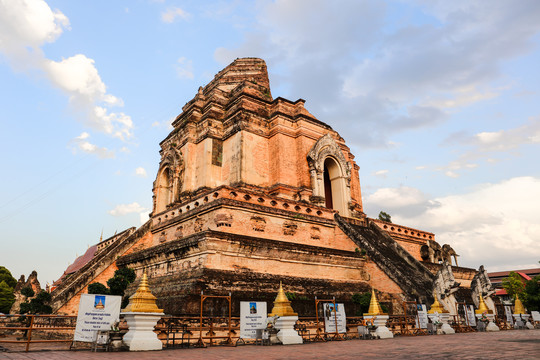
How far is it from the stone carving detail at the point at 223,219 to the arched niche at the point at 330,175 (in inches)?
274

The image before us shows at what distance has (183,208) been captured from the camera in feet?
60.0

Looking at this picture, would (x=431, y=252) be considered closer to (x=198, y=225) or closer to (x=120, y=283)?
(x=198, y=225)

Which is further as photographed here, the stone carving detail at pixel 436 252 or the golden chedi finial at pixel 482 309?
the stone carving detail at pixel 436 252

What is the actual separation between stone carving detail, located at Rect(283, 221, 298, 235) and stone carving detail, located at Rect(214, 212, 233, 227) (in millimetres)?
2972

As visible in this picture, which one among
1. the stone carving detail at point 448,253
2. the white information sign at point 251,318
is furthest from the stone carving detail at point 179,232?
the stone carving detail at point 448,253

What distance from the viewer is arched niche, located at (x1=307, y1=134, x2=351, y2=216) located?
70.5 feet

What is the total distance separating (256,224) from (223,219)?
169cm

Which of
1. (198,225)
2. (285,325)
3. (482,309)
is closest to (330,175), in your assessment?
(198,225)

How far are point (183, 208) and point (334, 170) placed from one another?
10145 millimetres

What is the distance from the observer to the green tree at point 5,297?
3303 centimetres

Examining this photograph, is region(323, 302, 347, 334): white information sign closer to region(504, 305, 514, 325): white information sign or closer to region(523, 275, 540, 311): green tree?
region(504, 305, 514, 325): white information sign

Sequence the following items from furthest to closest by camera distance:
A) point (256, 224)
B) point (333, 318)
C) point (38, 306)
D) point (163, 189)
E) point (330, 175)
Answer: point (163, 189) < point (330, 175) < point (256, 224) < point (38, 306) < point (333, 318)

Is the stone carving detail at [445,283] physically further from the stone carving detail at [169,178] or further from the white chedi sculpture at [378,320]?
the stone carving detail at [169,178]

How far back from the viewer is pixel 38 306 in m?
14.3
